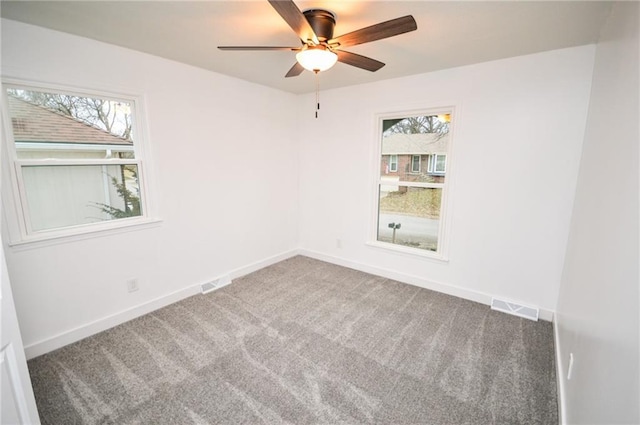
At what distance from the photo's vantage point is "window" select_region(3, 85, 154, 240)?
6.83 ft

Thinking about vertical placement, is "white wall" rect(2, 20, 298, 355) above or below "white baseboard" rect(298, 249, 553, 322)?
above

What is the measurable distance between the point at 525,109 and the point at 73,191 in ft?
13.2

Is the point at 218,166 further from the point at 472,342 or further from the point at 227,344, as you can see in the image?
the point at 472,342

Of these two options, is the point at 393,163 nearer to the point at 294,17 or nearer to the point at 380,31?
the point at 380,31

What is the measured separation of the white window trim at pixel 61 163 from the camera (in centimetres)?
198

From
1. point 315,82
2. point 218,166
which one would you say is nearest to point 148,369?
point 218,166

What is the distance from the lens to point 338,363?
211cm

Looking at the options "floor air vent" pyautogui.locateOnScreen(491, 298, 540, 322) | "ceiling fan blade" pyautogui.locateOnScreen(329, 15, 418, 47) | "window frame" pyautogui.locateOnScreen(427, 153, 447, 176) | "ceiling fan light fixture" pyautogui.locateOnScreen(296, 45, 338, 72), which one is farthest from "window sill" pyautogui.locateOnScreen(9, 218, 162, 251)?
"floor air vent" pyautogui.locateOnScreen(491, 298, 540, 322)

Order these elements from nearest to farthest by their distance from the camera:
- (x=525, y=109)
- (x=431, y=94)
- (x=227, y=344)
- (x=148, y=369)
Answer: (x=148, y=369) → (x=227, y=344) → (x=525, y=109) → (x=431, y=94)

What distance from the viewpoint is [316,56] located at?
1.82 m

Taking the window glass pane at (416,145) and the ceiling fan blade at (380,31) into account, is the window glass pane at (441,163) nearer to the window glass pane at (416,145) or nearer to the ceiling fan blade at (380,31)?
the window glass pane at (416,145)

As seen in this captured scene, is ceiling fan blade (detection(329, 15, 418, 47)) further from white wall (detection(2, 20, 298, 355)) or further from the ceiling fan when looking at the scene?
white wall (detection(2, 20, 298, 355))

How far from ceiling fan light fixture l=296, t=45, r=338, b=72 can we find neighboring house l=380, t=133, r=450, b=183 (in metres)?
1.78

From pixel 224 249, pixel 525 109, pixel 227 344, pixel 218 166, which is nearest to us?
pixel 227 344
